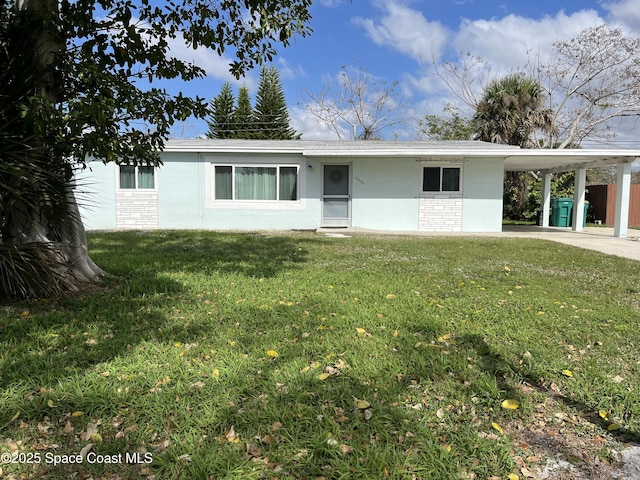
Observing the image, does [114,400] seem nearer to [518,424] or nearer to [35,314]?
[35,314]

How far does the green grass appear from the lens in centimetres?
211

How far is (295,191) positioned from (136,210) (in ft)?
18.6

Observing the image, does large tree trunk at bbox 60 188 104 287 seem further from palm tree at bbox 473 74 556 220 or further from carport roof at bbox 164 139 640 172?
palm tree at bbox 473 74 556 220

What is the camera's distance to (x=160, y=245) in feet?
30.9

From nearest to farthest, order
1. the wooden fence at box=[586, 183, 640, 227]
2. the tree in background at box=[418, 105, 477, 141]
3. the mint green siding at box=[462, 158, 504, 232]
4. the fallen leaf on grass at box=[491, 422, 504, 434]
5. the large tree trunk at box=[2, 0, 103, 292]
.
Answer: the fallen leaf on grass at box=[491, 422, 504, 434]
the large tree trunk at box=[2, 0, 103, 292]
the mint green siding at box=[462, 158, 504, 232]
the wooden fence at box=[586, 183, 640, 227]
the tree in background at box=[418, 105, 477, 141]

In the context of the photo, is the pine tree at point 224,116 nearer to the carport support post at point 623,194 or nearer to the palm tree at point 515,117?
the palm tree at point 515,117

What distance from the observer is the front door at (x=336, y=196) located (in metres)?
14.2

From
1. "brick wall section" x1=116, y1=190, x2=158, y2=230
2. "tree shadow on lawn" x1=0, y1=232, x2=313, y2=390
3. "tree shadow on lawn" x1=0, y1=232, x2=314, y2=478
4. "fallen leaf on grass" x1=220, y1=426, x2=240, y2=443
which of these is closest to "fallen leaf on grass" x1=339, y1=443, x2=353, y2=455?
"fallen leaf on grass" x1=220, y1=426, x2=240, y2=443

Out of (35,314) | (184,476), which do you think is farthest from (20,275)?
(184,476)

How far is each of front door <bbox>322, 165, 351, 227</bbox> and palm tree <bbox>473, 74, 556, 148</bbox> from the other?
431 inches

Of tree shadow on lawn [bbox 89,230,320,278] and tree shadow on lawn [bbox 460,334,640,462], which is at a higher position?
tree shadow on lawn [bbox 89,230,320,278]

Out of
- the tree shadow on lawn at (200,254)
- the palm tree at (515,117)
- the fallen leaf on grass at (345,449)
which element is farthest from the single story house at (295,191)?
the fallen leaf on grass at (345,449)

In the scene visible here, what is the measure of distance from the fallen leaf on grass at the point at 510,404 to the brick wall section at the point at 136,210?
1370 cm

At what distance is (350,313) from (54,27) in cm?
398
